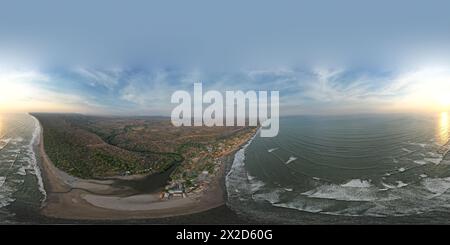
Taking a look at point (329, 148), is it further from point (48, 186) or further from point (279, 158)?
point (48, 186)

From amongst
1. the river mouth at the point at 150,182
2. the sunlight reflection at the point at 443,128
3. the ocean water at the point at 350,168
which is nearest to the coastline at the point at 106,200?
the river mouth at the point at 150,182

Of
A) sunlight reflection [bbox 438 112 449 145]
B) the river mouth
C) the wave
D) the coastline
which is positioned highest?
sunlight reflection [bbox 438 112 449 145]

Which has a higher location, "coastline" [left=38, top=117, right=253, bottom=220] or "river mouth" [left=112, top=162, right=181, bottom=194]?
"river mouth" [left=112, top=162, right=181, bottom=194]

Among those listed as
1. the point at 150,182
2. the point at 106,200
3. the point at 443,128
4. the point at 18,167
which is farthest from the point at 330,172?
the point at 18,167

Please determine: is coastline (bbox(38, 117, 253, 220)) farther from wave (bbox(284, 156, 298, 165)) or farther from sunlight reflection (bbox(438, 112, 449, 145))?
sunlight reflection (bbox(438, 112, 449, 145))

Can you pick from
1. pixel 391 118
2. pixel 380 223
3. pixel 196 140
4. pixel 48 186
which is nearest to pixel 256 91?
pixel 196 140

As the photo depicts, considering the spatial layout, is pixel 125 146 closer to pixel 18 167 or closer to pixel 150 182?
pixel 150 182

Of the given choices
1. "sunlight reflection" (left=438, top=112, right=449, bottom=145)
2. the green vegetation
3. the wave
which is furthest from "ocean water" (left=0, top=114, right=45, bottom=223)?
"sunlight reflection" (left=438, top=112, right=449, bottom=145)
